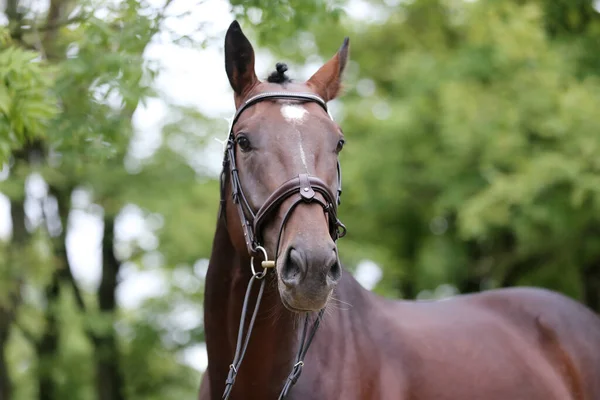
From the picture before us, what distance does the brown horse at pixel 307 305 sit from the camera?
3422 mm

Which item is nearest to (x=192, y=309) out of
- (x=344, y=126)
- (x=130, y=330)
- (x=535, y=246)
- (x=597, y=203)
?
(x=130, y=330)

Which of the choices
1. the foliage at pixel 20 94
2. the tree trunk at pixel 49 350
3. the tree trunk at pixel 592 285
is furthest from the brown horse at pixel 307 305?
the tree trunk at pixel 49 350

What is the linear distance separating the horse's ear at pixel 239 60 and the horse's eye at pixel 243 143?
378mm

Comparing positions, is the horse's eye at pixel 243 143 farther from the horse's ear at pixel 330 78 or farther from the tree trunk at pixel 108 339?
the tree trunk at pixel 108 339

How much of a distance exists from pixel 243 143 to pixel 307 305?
924mm

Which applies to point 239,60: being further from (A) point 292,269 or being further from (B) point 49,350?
(B) point 49,350

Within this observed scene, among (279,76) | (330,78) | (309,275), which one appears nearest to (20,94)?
(279,76)

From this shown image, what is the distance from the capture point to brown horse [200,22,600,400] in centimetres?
342

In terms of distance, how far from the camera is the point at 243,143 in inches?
149

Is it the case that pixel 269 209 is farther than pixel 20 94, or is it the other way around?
pixel 20 94

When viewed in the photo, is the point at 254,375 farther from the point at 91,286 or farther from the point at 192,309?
the point at 91,286

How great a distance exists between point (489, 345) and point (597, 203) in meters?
4.95

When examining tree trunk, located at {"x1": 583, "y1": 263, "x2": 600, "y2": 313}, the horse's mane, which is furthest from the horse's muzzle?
tree trunk, located at {"x1": 583, "y1": 263, "x2": 600, "y2": 313}

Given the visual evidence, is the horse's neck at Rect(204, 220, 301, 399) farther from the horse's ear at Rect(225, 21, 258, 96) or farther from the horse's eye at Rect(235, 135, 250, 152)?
the horse's ear at Rect(225, 21, 258, 96)
